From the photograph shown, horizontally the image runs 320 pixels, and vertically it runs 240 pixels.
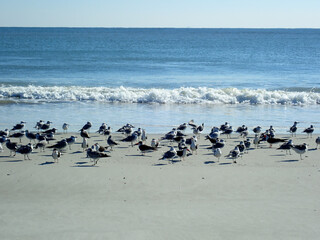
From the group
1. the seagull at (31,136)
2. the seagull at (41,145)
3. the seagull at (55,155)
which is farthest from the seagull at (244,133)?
the seagull at (31,136)

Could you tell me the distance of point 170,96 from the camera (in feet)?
104

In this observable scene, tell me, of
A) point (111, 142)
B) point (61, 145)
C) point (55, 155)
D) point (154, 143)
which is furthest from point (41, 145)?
point (154, 143)

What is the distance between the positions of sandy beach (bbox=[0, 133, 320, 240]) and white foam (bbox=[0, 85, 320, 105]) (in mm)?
15302

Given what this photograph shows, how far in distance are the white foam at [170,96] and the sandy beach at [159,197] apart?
1530cm

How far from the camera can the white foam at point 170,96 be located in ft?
101

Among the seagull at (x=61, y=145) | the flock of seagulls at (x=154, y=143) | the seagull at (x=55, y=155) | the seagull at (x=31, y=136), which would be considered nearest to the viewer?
the seagull at (x=55, y=155)

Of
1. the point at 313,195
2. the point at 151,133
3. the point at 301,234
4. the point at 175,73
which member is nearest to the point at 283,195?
the point at 313,195

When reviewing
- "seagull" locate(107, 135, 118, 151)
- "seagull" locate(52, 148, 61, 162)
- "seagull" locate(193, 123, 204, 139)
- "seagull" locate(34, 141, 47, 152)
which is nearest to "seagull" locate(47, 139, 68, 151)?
"seagull" locate(34, 141, 47, 152)

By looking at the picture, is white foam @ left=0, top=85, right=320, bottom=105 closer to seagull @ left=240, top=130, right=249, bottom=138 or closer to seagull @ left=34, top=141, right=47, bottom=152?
seagull @ left=240, top=130, right=249, bottom=138

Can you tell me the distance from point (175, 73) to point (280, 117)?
23.2 meters

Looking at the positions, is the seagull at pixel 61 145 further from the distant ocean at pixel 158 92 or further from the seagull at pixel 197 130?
the seagull at pixel 197 130

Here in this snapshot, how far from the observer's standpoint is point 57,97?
3189 centimetres

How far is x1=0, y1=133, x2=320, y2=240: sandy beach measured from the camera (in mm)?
9492

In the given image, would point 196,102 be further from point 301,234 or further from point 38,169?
point 301,234
